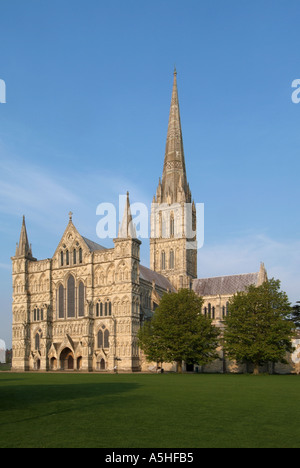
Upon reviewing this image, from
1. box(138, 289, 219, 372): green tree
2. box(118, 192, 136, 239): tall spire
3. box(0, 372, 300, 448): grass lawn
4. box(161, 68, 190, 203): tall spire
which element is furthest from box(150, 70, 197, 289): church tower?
box(0, 372, 300, 448): grass lawn

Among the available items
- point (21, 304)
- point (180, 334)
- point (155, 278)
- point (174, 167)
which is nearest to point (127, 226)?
point (155, 278)

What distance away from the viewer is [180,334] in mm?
57000

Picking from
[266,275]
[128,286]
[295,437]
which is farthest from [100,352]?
[295,437]

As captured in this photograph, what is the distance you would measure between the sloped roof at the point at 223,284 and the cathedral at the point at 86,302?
0.21 m

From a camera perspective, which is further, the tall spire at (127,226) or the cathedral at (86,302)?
the tall spire at (127,226)

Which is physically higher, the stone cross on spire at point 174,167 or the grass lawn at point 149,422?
the stone cross on spire at point 174,167

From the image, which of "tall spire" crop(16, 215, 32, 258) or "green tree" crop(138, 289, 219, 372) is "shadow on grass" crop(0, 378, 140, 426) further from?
"tall spire" crop(16, 215, 32, 258)

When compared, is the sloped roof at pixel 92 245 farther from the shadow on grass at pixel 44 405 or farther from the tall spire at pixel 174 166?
the shadow on grass at pixel 44 405

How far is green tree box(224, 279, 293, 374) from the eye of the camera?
54125mm

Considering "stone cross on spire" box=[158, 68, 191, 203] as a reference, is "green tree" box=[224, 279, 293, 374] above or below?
below

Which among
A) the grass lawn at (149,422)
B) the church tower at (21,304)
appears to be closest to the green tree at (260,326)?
Result: the grass lawn at (149,422)

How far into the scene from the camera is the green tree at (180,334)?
2227 inches

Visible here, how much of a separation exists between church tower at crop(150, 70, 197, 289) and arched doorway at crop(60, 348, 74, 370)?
28441mm

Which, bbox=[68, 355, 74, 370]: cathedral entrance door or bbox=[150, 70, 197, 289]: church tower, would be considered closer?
bbox=[68, 355, 74, 370]: cathedral entrance door
